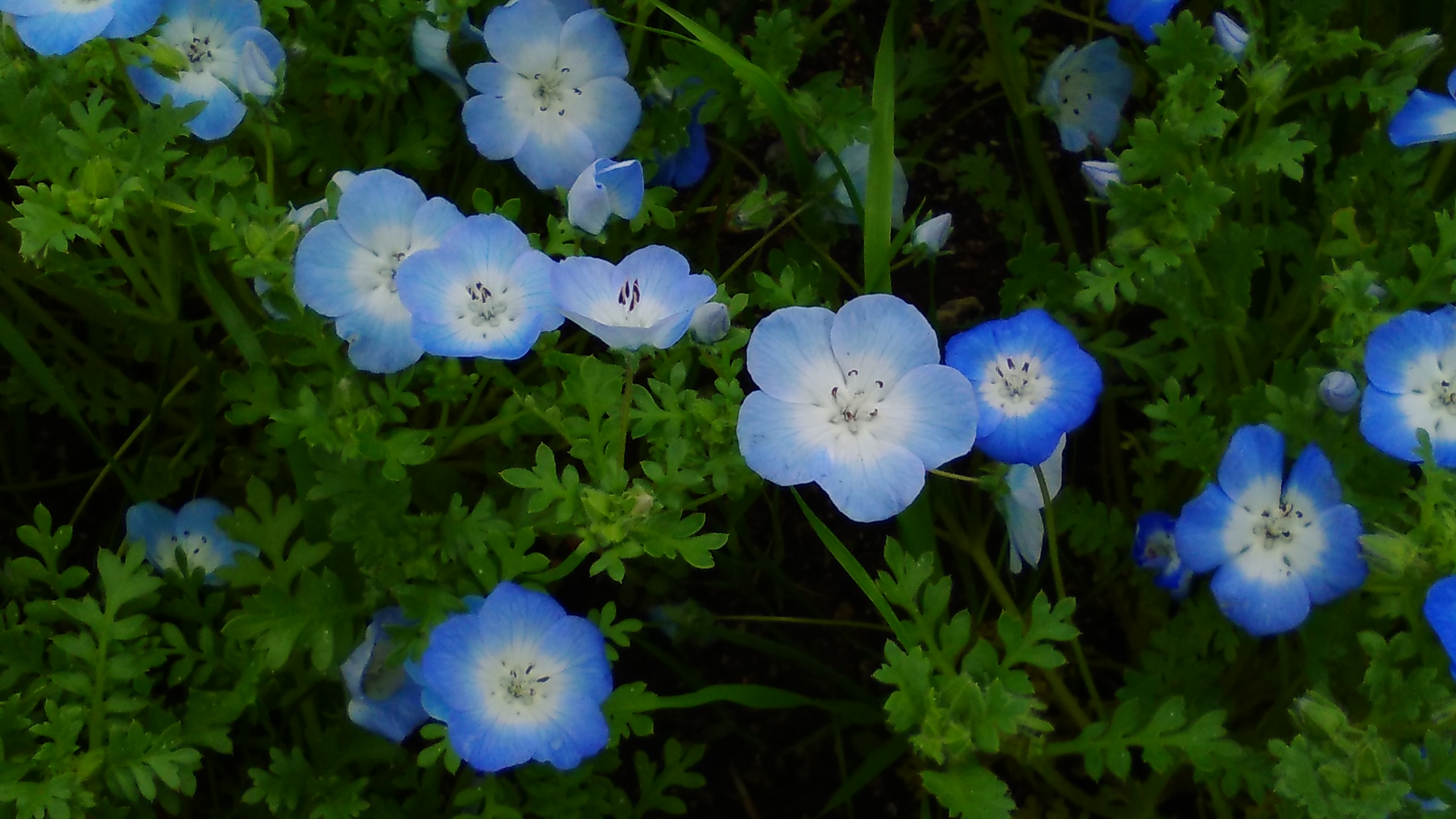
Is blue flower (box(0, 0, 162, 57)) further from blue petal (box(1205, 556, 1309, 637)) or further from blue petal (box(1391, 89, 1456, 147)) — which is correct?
blue petal (box(1391, 89, 1456, 147))

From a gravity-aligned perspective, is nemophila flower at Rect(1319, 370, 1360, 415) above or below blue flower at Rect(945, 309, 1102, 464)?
above

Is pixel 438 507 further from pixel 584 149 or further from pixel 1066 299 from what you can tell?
pixel 1066 299

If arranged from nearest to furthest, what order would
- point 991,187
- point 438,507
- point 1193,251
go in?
point 1193,251, point 438,507, point 991,187

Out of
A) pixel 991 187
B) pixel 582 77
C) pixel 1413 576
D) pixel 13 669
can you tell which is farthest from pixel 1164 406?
pixel 13 669

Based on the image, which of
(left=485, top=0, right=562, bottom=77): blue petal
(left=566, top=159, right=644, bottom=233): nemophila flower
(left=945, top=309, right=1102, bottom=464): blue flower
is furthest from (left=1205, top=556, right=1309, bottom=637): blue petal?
(left=485, top=0, right=562, bottom=77): blue petal

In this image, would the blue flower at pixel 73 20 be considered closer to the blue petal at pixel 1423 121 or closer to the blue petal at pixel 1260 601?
the blue petal at pixel 1260 601

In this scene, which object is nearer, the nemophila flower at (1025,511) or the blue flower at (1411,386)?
the blue flower at (1411,386)

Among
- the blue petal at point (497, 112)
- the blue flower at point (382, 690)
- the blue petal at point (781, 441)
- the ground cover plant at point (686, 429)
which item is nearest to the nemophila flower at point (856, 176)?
the ground cover plant at point (686, 429)
